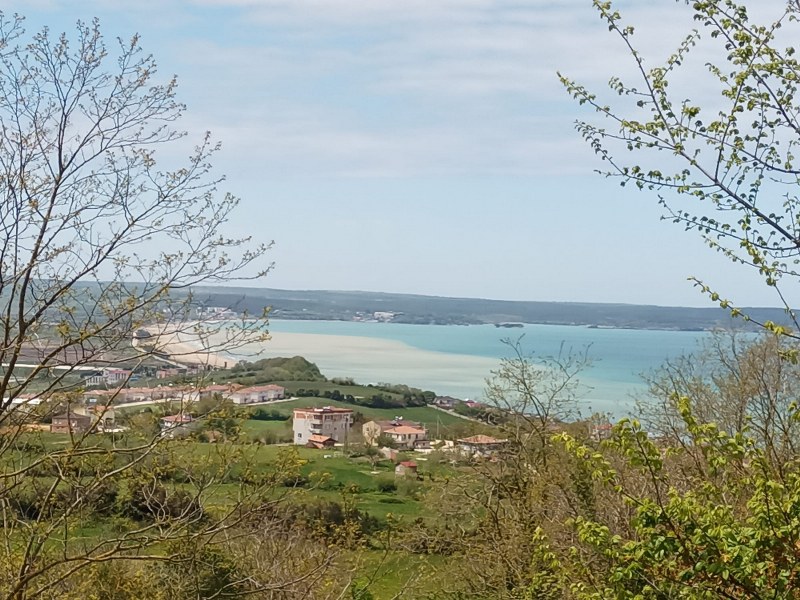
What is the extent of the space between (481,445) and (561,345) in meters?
3.21

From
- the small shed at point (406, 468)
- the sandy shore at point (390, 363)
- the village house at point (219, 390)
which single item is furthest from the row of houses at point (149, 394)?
the sandy shore at point (390, 363)

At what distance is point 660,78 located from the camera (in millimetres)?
4273

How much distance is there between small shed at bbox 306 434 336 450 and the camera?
18281mm

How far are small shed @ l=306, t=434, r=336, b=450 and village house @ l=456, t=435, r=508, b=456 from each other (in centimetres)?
500

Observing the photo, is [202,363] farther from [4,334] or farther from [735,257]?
[735,257]

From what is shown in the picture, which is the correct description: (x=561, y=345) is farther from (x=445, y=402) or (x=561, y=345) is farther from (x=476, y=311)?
(x=476, y=311)

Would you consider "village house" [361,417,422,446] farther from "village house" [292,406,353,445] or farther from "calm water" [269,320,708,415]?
"calm water" [269,320,708,415]

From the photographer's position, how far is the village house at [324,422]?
19347mm

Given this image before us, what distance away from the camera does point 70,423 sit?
5.73 m

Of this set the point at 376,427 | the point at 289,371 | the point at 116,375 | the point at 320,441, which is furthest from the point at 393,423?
the point at 116,375

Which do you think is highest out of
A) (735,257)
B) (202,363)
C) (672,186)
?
(672,186)

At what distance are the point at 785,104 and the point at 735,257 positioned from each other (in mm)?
816

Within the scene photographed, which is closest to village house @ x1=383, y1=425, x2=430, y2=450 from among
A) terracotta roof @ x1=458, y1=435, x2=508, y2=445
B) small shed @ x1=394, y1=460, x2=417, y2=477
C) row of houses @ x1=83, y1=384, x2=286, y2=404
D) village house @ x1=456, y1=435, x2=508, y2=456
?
small shed @ x1=394, y1=460, x2=417, y2=477

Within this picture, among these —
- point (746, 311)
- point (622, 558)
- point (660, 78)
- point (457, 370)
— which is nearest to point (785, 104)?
point (660, 78)
